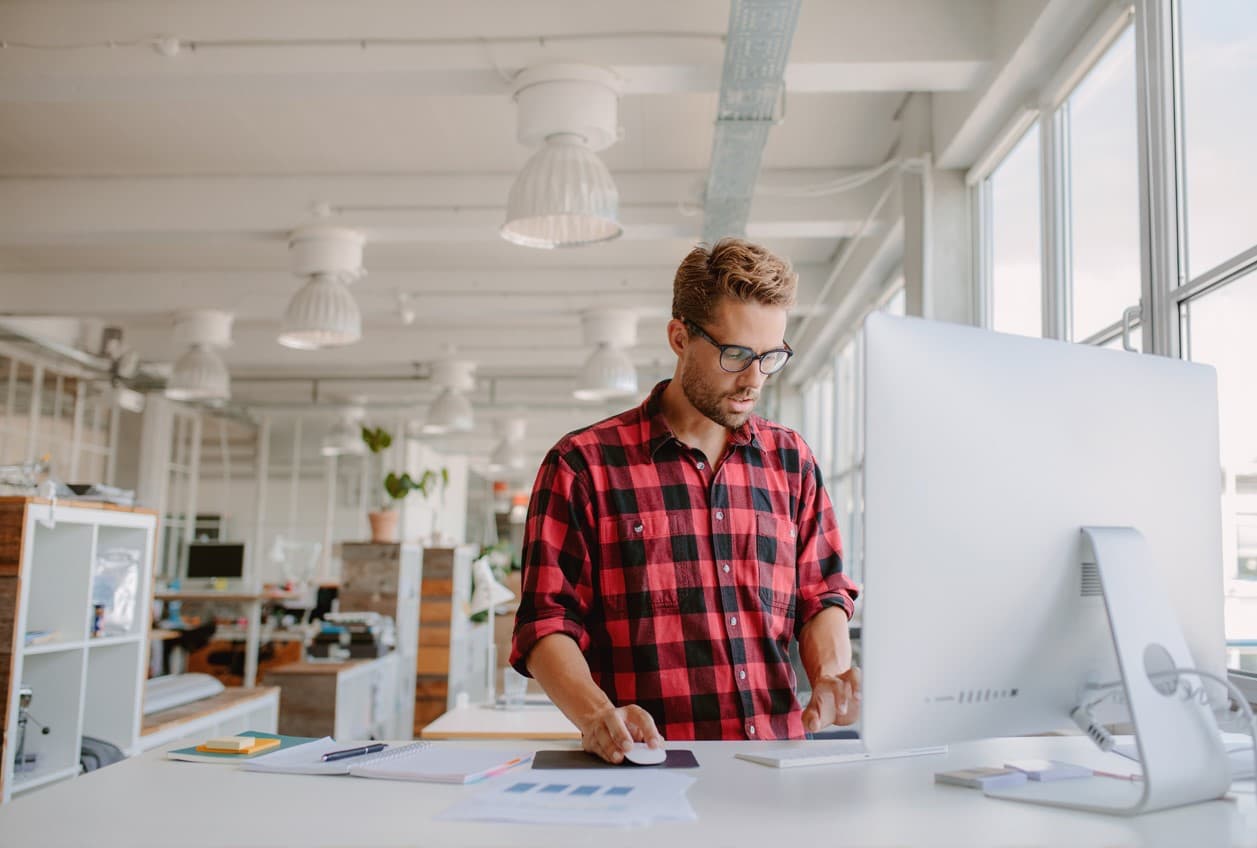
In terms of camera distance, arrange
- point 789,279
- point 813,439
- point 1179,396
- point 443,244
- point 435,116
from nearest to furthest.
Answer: point 1179,396 < point 789,279 < point 435,116 < point 443,244 < point 813,439

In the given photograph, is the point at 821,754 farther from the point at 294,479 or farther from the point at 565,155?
the point at 294,479

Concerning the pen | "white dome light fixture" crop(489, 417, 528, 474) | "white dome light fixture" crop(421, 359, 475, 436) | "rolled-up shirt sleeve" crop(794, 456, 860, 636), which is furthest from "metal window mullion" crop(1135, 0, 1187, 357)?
"white dome light fixture" crop(489, 417, 528, 474)

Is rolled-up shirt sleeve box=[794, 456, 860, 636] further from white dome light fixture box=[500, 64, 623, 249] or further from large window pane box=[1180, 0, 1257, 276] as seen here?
white dome light fixture box=[500, 64, 623, 249]

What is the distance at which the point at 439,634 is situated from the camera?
24.8 ft

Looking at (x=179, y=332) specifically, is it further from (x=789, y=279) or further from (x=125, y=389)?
(x=789, y=279)

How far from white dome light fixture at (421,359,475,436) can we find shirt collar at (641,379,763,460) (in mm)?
7524

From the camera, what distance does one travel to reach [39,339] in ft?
28.8

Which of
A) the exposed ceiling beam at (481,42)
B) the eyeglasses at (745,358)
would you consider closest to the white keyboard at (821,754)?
the eyeglasses at (745,358)

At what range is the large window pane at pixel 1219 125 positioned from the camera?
8.49ft

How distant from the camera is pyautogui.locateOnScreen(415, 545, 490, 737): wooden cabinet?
7.52 m

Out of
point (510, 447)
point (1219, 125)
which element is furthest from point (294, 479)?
point (1219, 125)

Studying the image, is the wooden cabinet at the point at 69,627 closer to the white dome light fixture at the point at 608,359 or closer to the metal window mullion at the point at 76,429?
the white dome light fixture at the point at 608,359

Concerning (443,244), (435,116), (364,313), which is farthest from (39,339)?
(435,116)

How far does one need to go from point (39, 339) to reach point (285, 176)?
3848mm
